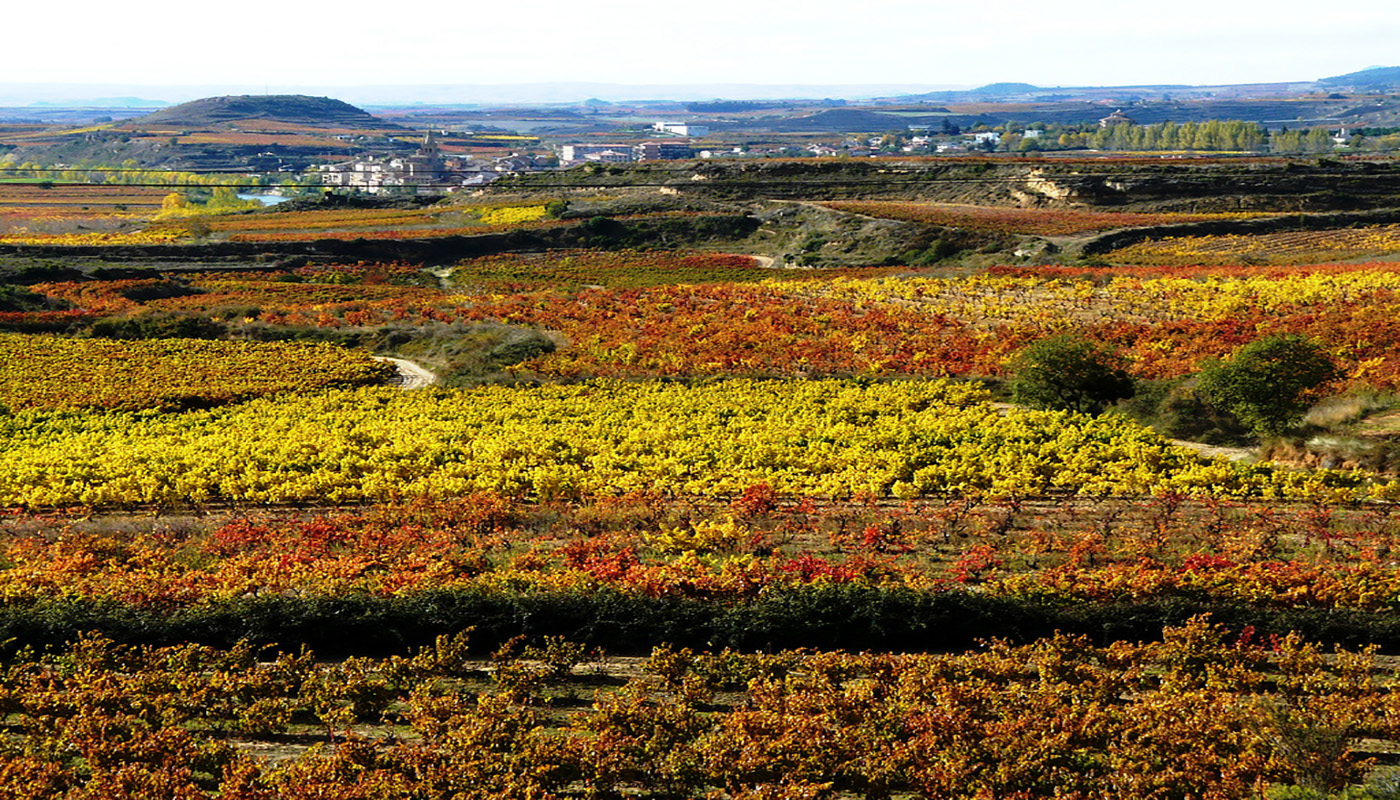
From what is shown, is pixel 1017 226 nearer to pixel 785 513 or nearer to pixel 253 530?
pixel 785 513

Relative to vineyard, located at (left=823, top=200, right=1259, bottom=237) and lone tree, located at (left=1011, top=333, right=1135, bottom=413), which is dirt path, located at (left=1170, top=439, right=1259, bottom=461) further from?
vineyard, located at (left=823, top=200, right=1259, bottom=237)

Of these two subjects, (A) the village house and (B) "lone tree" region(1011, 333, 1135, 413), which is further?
(A) the village house

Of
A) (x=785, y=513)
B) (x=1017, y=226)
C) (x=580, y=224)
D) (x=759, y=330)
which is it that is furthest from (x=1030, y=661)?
(x=580, y=224)

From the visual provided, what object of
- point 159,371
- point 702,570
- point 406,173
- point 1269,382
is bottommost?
point 159,371

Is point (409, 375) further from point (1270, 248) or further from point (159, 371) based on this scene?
point (1270, 248)

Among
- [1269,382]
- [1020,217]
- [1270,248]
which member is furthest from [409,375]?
[1020,217]

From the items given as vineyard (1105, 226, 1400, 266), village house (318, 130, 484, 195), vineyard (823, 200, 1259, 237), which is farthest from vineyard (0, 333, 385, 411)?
village house (318, 130, 484, 195)
